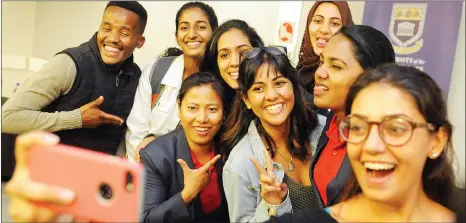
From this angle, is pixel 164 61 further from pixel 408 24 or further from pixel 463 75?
pixel 408 24

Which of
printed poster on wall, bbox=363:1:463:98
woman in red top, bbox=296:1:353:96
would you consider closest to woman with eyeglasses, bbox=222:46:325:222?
woman in red top, bbox=296:1:353:96

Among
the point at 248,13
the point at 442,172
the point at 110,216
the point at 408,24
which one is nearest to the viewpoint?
the point at 110,216

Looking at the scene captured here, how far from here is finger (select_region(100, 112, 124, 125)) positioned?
702 millimetres

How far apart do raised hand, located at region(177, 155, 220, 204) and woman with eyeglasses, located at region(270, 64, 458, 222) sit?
0.48 ft

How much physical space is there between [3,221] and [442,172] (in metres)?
0.54

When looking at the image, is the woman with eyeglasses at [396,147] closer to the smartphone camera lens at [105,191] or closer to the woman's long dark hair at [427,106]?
the woman's long dark hair at [427,106]

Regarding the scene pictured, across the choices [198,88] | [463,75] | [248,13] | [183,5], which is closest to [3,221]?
[198,88]

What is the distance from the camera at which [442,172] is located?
0.50 m

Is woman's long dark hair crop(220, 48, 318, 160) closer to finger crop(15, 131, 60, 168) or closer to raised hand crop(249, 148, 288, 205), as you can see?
raised hand crop(249, 148, 288, 205)

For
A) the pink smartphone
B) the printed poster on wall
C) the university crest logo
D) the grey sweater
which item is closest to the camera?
the pink smartphone

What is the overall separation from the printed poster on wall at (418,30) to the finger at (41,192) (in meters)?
0.85

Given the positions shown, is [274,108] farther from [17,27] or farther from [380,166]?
[17,27]

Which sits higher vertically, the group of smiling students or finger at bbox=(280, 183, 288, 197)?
the group of smiling students

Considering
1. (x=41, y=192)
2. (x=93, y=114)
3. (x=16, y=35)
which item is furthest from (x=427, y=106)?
(x=16, y=35)
